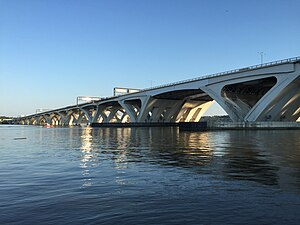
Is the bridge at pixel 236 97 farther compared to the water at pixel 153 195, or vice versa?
the bridge at pixel 236 97

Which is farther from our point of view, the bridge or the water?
the bridge

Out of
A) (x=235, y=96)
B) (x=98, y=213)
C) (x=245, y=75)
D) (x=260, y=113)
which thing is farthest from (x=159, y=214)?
(x=235, y=96)

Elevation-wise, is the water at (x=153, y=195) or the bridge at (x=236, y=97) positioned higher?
the bridge at (x=236, y=97)

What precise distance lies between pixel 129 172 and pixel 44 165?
5274mm

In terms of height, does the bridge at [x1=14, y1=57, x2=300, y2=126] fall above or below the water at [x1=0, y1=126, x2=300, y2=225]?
above

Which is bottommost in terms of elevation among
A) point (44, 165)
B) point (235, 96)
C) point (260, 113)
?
point (44, 165)

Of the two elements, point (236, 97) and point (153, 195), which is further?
point (236, 97)

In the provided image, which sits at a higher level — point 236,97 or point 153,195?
point 236,97

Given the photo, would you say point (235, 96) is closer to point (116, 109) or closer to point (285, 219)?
point (285, 219)

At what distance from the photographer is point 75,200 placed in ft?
25.3

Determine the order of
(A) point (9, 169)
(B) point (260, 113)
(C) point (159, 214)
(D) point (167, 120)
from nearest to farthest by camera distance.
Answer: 1. (C) point (159, 214)
2. (A) point (9, 169)
3. (B) point (260, 113)
4. (D) point (167, 120)

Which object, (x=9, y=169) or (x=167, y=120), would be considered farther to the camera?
(x=167, y=120)

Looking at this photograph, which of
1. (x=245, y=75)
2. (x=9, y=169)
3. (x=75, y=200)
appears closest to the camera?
(x=75, y=200)

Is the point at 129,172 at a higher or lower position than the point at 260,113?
lower
